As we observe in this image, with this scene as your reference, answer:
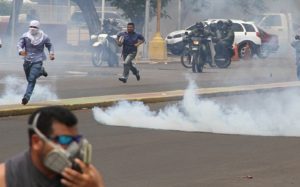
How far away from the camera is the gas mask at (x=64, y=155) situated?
127 inches

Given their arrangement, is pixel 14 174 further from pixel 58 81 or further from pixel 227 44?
pixel 227 44

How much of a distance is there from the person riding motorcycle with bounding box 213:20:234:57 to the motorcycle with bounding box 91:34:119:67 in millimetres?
3343

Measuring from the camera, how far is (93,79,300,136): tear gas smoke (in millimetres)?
12328

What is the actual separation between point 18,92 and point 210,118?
6.66 metres

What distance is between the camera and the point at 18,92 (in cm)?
1845

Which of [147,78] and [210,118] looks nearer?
[210,118]

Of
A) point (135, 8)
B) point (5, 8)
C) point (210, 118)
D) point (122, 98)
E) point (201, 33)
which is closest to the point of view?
point (210, 118)

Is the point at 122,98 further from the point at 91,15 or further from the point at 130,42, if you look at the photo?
the point at 91,15

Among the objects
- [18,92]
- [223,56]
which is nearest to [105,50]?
[223,56]

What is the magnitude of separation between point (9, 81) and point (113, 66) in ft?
27.8

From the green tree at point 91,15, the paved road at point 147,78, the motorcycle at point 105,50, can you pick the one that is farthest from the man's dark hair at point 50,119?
the green tree at point 91,15

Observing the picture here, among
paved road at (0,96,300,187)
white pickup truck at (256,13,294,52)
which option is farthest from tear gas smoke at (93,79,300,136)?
white pickup truck at (256,13,294,52)

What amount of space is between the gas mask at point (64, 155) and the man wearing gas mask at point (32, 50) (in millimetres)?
11752

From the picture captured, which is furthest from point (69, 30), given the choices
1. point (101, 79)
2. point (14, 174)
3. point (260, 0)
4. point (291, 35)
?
point (14, 174)
